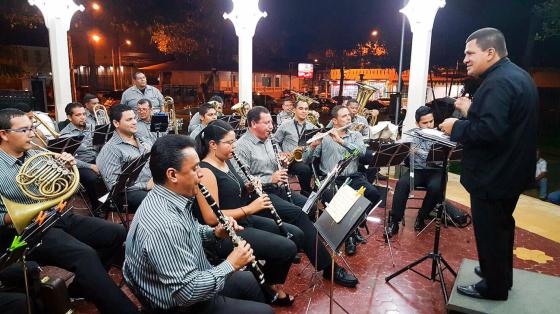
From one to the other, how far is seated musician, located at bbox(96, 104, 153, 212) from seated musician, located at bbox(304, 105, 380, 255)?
2412 millimetres

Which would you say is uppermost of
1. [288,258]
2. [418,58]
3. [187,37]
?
[187,37]

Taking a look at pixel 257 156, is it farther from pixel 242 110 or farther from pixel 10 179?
pixel 242 110

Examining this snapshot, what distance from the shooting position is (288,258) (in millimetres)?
3375

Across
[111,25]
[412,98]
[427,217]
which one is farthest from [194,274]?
[111,25]

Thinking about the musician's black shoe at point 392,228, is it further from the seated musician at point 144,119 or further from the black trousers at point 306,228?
the seated musician at point 144,119

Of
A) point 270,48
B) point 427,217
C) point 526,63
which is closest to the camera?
point 427,217

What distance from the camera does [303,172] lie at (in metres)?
6.39

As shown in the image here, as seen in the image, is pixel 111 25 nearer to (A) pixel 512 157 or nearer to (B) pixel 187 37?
(B) pixel 187 37

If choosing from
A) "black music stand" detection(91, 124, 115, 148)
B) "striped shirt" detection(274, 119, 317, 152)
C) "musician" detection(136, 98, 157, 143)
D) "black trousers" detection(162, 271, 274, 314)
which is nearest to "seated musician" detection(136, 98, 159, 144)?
"musician" detection(136, 98, 157, 143)

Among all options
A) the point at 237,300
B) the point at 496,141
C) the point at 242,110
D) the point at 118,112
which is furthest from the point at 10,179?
the point at 242,110

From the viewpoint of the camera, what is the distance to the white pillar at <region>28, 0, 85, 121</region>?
8.54m

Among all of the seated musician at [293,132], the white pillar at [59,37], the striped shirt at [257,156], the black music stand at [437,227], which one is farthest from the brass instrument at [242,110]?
the black music stand at [437,227]

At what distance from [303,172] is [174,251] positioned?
4494 mm

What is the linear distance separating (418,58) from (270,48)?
51.0 ft
